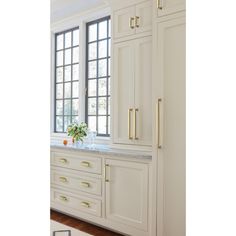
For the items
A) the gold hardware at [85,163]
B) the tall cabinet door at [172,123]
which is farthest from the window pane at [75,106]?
the tall cabinet door at [172,123]

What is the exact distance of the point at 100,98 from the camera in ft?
12.2

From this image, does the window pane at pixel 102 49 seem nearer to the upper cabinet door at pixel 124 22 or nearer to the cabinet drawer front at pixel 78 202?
the upper cabinet door at pixel 124 22

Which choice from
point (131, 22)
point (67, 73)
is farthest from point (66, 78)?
point (131, 22)

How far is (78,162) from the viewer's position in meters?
3.03

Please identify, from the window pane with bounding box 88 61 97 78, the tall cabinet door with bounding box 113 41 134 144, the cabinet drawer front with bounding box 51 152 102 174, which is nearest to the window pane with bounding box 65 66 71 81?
the window pane with bounding box 88 61 97 78

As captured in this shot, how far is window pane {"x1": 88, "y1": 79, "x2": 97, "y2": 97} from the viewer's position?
3.79m

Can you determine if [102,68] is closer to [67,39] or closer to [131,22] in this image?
[67,39]

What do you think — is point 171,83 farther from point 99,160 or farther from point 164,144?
point 99,160

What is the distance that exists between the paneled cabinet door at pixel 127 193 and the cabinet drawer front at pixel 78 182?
153mm

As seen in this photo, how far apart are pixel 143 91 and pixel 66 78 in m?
1.97

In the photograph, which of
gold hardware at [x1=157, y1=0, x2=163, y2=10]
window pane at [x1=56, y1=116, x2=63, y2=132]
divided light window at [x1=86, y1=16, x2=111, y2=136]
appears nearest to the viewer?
gold hardware at [x1=157, y1=0, x2=163, y2=10]

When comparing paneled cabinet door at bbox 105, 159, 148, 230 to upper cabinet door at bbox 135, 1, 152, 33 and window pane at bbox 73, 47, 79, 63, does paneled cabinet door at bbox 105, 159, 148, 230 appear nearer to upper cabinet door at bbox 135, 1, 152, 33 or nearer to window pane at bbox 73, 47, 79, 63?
upper cabinet door at bbox 135, 1, 152, 33

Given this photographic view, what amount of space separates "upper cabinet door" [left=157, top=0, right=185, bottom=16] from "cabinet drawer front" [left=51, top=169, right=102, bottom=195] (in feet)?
5.61
